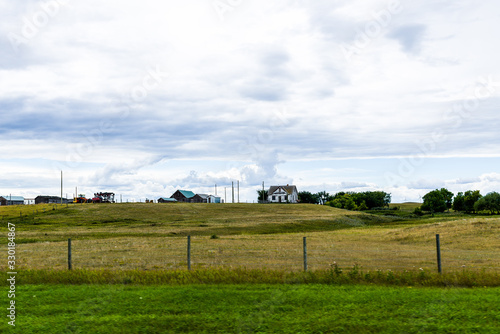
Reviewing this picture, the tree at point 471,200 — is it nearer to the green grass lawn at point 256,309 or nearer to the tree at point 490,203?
the tree at point 490,203

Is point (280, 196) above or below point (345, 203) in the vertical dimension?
above

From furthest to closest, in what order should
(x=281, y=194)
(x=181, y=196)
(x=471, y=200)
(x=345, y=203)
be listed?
(x=181, y=196), (x=281, y=194), (x=345, y=203), (x=471, y=200)

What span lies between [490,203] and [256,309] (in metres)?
133

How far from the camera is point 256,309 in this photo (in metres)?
11.0

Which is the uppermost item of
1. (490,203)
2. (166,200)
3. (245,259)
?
(166,200)

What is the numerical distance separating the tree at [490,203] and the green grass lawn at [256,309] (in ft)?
417

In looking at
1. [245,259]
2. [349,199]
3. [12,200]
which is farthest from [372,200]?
[245,259]

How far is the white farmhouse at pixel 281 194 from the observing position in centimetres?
16588

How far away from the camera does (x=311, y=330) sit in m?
9.42

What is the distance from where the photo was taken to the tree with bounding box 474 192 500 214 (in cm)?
12512

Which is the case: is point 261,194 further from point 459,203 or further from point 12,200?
point 12,200

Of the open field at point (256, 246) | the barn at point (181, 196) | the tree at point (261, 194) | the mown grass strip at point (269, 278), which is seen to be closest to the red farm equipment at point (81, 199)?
the open field at point (256, 246)

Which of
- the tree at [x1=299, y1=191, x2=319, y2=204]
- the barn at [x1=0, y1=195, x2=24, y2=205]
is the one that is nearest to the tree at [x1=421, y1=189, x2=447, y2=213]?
the tree at [x1=299, y1=191, x2=319, y2=204]

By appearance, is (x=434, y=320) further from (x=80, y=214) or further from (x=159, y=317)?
(x=80, y=214)
